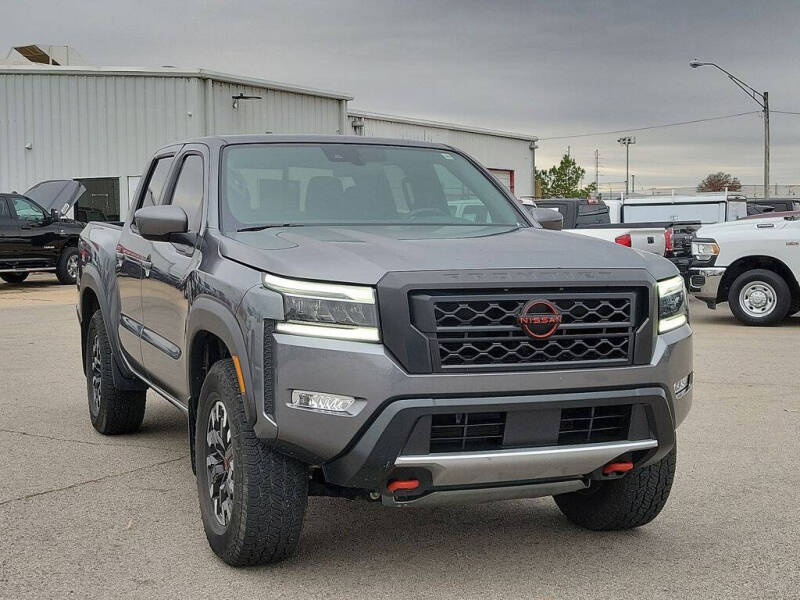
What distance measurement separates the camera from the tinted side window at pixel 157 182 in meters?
6.45

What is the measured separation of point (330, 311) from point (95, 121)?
28.9 metres

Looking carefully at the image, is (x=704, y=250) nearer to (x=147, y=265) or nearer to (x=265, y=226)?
(x=147, y=265)

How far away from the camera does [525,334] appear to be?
13.4 ft

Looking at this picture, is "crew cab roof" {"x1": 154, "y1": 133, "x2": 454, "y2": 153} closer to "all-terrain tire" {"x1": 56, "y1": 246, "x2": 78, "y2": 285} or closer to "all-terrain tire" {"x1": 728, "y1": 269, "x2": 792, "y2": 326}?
"all-terrain tire" {"x1": 728, "y1": 269, "x2": 792, "y2": 326}

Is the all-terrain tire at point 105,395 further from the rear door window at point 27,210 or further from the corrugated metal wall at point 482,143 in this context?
the corrugated metal wall at point 482,143

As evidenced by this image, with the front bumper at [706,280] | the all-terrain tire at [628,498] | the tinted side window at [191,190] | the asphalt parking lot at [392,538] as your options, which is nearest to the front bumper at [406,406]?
the asphalt parking lot at [392,538]

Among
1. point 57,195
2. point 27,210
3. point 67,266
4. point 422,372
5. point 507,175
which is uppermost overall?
point 507,175

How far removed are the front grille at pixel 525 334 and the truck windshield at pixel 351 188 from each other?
1387 mm

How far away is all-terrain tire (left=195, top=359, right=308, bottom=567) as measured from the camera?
4.23 meters

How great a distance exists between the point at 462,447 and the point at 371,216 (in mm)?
1700

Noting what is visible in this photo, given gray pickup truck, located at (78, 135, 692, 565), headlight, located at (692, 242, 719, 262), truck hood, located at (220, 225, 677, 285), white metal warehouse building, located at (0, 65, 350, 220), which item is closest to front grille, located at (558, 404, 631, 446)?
gray pickup truck, located at (78, 135, 692, 565)

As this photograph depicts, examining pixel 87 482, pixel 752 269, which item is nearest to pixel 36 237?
pixel 752 269

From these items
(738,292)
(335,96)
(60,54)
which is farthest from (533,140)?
(738,292)

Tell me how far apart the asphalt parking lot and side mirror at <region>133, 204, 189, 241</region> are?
1.41 m
